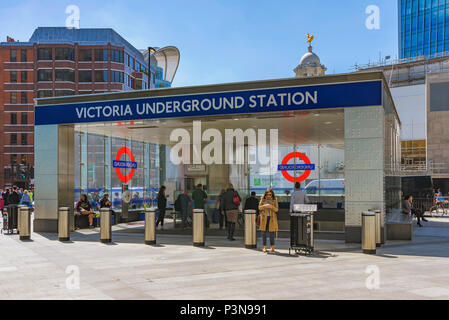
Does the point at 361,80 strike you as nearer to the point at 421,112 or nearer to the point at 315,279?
the point at 315,279

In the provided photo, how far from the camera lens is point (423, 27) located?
4252 inches

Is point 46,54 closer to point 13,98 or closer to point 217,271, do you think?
point 13,98

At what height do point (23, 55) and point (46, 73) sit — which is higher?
point (23, 55)

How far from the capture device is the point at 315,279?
8695 millimetres

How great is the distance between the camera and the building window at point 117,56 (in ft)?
254

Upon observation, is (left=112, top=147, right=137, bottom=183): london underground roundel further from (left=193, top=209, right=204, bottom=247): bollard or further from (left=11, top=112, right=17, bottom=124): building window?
(left=11, top=112, right=17, bottom=124): building window

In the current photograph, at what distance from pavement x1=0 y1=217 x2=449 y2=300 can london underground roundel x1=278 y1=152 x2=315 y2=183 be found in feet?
33.7

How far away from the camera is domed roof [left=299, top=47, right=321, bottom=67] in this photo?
234 ft

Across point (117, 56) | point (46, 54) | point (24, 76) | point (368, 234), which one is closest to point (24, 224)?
point (368, 234)

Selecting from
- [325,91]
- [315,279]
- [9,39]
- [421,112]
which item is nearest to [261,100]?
[325,91]

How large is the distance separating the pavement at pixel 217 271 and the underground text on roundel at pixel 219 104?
4.08 m

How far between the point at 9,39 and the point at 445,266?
88662mm

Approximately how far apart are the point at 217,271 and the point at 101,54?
72608mm

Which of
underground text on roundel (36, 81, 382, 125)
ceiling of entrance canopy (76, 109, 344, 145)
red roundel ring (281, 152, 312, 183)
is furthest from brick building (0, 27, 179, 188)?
underground text on roundel (36, 81, 382, 125)
